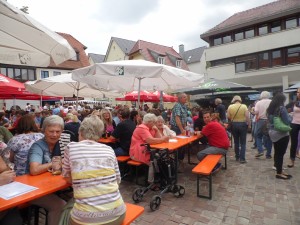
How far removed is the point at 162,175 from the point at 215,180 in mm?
1423

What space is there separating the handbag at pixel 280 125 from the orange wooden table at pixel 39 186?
169 inches

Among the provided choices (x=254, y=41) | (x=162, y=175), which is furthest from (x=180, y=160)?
(x=254, y=41)

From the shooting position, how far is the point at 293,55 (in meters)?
18.7

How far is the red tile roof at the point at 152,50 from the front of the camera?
3186 cm

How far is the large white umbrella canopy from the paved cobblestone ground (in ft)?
14.0

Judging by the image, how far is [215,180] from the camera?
5.21m

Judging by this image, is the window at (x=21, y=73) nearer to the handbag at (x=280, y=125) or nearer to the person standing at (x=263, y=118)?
the person standing at (x=263, y=118)

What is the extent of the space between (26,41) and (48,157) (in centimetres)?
147

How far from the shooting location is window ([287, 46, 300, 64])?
1847cm

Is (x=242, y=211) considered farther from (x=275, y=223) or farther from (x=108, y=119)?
(x=108, y=119)

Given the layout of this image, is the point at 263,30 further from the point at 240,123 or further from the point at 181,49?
the point at 181,49

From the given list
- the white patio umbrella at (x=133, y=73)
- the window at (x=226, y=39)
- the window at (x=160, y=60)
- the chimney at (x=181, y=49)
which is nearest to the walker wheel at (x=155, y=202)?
the white patio umbrella at (x=133, y=73)

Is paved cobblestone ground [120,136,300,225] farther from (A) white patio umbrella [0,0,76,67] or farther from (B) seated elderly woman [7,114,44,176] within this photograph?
(A) white patio umbrella [0,0,76,67]

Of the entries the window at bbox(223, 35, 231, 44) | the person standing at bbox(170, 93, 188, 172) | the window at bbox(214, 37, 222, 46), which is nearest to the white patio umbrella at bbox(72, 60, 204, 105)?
the person standing at bbox(170, 93, 188, 172)
